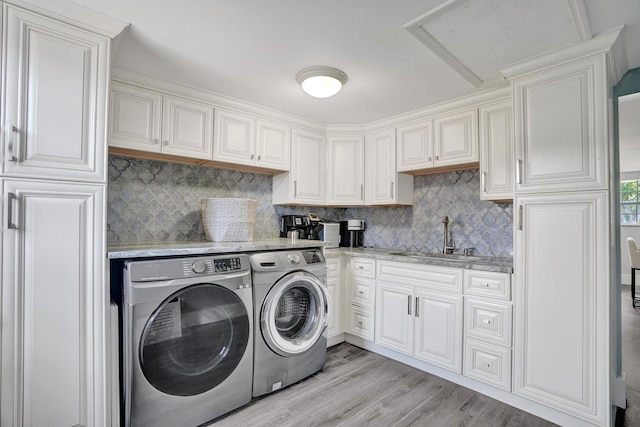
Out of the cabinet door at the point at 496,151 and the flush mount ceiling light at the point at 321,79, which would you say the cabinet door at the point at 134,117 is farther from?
the cabinet door at the point at 496,151

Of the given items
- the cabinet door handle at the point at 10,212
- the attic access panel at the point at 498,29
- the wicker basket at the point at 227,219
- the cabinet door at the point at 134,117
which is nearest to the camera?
the cabinet door handle at the point at 10,212

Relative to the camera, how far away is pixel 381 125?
3.31 m

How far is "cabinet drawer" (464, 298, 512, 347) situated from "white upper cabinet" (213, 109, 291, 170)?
2.00 meters

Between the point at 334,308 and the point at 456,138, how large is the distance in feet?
6.15

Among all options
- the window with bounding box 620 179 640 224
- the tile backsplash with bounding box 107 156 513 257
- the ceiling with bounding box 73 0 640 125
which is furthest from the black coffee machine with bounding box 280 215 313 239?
the window with bounding box 620 179 640 224

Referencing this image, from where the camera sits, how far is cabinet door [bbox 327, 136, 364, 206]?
3.44 m

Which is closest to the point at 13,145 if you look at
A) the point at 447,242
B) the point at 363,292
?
the point at 363,292

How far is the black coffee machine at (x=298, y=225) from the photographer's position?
3.28 meters

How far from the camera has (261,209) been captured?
3.29 metres

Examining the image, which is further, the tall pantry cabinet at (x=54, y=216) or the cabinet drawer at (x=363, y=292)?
the cabinet drawer at (x=363, y=292)

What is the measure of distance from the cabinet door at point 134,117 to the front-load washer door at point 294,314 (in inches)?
54.4

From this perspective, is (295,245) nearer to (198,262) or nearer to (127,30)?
(198,262)

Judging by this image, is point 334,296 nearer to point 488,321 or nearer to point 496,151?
point 488,321

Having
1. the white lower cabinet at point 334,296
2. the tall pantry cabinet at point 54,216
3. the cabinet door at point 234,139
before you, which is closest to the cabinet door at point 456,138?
the white lower cabinet at point 334,296
